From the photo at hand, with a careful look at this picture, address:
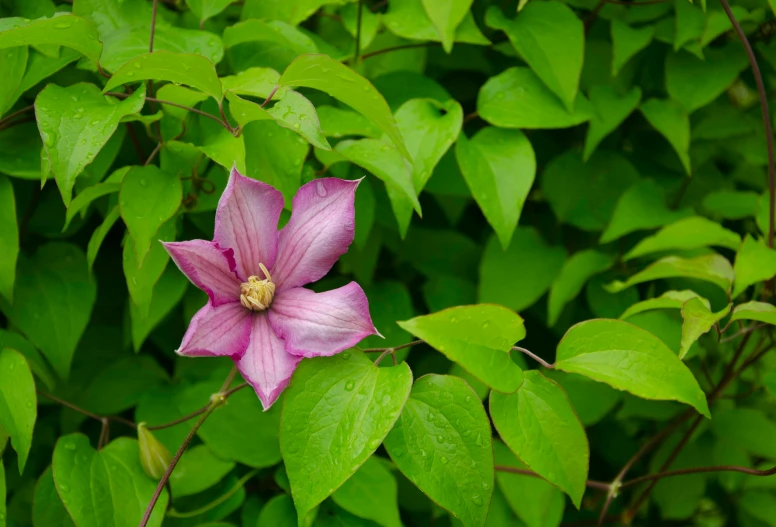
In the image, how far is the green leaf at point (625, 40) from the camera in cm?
90

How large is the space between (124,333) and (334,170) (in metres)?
0.35

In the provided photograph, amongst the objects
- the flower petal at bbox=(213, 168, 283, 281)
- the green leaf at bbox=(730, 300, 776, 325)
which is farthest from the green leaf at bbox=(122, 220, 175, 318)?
the green leaf at bbox=(730, 300, 776, 325)

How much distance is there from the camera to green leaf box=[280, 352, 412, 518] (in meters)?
0.55

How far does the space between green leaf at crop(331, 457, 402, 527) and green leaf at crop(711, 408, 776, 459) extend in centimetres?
52

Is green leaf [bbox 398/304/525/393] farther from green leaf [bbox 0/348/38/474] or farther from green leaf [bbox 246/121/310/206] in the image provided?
green leaf [bbox 0/348/38/474]

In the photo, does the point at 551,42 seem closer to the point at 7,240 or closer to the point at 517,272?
the point at 517,272

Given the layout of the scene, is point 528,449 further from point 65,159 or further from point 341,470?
point 65,159

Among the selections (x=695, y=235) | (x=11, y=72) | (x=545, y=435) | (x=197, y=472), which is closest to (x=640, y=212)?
(x=695, y=235)

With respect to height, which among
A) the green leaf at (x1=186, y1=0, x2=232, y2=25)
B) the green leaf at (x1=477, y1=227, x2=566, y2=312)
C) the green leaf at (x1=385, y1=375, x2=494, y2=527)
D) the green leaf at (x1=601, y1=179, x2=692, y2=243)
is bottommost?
the green leaf at (x1=477, y1=227, x2=566, y2=312)

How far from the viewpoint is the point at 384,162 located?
2.35ft

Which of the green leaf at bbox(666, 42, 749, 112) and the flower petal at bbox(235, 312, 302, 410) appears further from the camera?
the green leaf at bbox(666, 42, 749, 112)

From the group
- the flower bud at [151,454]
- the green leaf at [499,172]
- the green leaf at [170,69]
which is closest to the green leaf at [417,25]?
the green leaf at [499,172]

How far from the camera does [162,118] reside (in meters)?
0.72

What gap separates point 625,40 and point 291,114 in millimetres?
527
